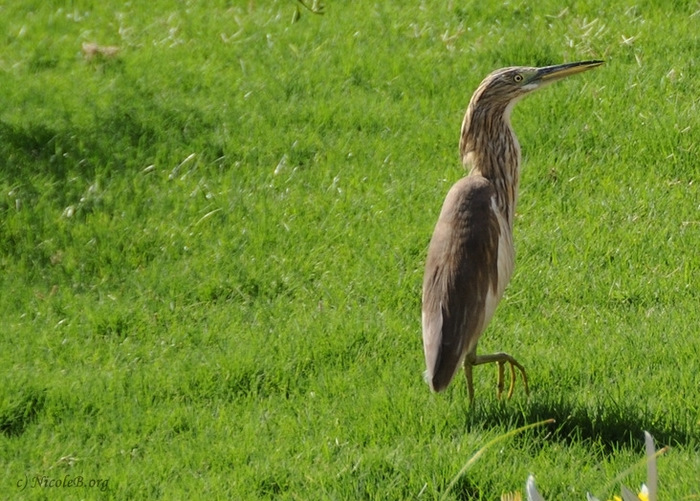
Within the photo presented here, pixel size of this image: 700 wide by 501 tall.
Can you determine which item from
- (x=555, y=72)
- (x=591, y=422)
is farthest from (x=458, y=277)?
(x=555, y=72)

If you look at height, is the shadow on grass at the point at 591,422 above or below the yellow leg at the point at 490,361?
below

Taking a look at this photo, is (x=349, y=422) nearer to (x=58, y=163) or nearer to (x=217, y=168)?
(x=217, y=168)

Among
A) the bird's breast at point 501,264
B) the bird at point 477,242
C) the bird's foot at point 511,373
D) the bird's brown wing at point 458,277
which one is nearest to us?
the bird's brown wing at point 458,277

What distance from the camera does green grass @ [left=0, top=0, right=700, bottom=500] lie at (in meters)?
5.11

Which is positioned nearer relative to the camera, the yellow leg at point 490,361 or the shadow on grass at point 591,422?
the shadow on grass at point 591,422

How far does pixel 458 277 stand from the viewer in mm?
5281

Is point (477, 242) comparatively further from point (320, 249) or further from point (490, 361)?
point (320, 249)

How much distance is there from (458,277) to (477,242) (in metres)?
0.21

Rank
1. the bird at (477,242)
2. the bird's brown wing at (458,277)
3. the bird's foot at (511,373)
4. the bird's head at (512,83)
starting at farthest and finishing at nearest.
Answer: the bird's head at (512,83), the bird's foot at (511,373), the bird at (477,242), the bird's brown wing at (458,277)

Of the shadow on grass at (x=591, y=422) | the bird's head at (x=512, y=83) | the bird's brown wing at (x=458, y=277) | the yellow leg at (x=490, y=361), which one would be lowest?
the shadow on grass at (x=591, y=422)

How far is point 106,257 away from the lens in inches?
272

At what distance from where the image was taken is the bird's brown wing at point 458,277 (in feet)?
16.6

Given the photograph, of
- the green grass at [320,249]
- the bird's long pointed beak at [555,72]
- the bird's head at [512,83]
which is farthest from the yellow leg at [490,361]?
the bird's long pointed beak at [555,72]

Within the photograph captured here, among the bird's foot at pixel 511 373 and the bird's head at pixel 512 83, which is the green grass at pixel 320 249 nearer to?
the bird's foot at pixel 511 373
